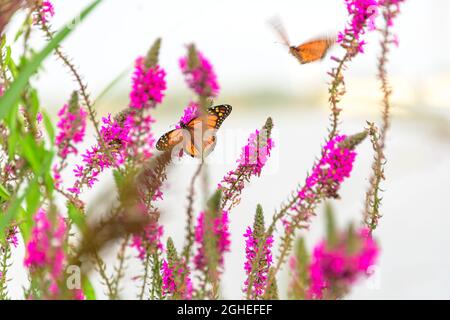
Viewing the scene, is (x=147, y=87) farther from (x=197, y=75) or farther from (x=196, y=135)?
(x=196, y=135)

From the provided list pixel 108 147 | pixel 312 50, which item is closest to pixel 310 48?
pixel 312 50

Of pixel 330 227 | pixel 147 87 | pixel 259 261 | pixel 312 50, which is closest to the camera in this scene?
pixel 330 227

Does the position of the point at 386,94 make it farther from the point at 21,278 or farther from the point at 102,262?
the point at 21,278

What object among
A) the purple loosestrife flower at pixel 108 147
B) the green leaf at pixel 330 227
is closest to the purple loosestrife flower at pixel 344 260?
the green leaf at pixel 330 227

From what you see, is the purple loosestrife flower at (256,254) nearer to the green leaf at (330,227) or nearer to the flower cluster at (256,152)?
the flower cluster at (256,152)
